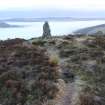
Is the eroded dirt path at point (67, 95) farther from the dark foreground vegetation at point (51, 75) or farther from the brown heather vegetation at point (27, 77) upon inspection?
the brown heather vegetation at point (27, 77)

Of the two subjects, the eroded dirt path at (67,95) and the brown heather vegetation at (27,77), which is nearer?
the eroded dirt path at (67,95)

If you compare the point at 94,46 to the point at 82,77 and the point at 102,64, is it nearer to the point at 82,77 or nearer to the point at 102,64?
the point at 102,64

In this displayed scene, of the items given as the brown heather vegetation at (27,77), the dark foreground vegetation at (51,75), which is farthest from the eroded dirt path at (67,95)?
the brown heather vegetation at (27,77)

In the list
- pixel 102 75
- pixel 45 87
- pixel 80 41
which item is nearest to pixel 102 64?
pixel 102 75

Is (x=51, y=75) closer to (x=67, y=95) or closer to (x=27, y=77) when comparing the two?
(x=27, y=77)

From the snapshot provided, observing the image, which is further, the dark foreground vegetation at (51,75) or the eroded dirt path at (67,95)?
the dark foreground vegetation at (51,75)

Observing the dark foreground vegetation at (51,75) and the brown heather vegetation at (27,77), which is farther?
the brown heather vegetation at (27,77)

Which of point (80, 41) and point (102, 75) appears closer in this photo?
point (102, 75)

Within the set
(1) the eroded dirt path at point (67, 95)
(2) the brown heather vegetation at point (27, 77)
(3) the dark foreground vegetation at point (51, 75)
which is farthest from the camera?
(2) the brown heather vegetation at point (27, 77)

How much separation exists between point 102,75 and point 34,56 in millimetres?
4673

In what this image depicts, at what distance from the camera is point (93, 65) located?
23.0 m

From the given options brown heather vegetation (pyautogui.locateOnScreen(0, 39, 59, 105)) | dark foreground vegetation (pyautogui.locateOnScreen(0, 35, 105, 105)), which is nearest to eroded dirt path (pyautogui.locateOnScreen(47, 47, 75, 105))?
dark foreground vegetation (pyautogui.locateOnScreen(0, 35, 105, 105))

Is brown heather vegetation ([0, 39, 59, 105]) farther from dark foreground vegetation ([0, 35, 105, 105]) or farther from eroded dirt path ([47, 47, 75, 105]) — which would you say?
eroded dirt path ([47, 47, 75, 105])

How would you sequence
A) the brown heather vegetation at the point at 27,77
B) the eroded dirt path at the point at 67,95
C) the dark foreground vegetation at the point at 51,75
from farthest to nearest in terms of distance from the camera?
the brown heather vegetation at the point at 27,77
the dark foreground vegetation at the point at 51,75
the eroded dirt path at the point at 67,95
